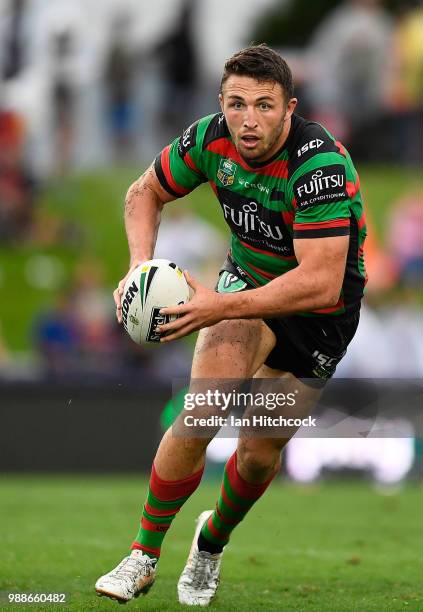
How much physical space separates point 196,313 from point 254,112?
99cm

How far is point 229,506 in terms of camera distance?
266 inches

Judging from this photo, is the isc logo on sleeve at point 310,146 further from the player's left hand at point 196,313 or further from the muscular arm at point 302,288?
the player's left hand at point 196,313

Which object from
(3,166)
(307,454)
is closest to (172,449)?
(307,454)

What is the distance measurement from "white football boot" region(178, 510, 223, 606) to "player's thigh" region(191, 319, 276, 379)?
106 cm

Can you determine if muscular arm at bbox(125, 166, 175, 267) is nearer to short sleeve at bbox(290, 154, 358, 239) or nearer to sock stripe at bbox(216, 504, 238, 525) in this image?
short sleeve at bbox(290, 154, 358, 239)

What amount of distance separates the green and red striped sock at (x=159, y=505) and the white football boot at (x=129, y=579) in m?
0.07

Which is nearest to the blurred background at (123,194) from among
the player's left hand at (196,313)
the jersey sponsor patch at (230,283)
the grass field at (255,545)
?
the grass field at (255,545)

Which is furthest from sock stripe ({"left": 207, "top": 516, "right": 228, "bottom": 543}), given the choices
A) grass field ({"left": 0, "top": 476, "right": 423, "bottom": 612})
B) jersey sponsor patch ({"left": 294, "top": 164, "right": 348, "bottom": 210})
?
jersey sponsor patch ({"left": 294, "top": 164, "right": 348, "bottom": 210})

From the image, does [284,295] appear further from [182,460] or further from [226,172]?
[182,460]

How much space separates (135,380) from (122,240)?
6072 millimetres

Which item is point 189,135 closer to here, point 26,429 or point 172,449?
point 172,449

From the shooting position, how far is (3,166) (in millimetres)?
17812

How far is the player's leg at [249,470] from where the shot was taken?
21.7 ft

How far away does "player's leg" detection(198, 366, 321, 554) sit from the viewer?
6.61 metres
